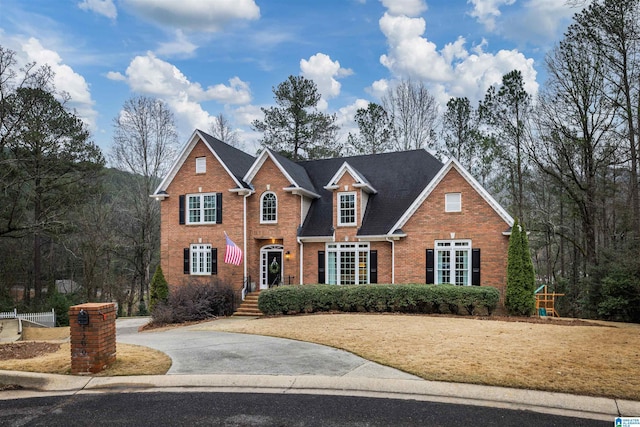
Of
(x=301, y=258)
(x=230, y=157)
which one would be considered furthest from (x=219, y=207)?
(x=301, y=258)

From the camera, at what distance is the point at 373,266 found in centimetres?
1980

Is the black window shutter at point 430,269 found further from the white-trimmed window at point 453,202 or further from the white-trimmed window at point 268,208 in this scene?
the white-trimmed window at point 268,208

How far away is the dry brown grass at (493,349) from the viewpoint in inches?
252

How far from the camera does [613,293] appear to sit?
16.3 metres

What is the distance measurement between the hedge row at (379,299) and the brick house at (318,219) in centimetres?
195

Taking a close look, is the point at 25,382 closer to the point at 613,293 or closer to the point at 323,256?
the point at 323,256

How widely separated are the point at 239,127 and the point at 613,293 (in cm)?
3323

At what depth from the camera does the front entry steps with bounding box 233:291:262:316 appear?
1909cm

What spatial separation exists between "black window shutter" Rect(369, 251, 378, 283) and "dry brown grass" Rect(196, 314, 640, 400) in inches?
215

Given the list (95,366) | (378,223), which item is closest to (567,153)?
(378,223)

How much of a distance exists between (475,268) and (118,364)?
14.4m

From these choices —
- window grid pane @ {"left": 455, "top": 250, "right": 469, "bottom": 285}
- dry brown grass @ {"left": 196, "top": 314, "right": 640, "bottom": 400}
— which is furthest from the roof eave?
dry brown grass @ {"left": 196, "top": 314, "right": 640, "bottom": 400}

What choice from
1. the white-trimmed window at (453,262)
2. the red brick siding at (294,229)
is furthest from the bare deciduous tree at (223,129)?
the white-trimmed window at (453,262)

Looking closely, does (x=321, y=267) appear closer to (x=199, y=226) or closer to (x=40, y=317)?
(x=199, y=226)
